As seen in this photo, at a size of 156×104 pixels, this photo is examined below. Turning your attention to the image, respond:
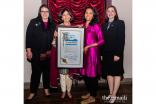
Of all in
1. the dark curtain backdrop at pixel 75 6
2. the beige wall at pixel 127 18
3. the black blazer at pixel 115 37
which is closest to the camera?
the black blazer at pixel 115 37

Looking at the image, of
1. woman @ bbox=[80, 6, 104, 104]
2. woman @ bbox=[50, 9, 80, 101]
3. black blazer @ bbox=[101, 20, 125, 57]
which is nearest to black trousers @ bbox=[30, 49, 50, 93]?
woman @ bbox=[50, 9, 80, 101]

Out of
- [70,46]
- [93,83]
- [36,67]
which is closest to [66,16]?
[70,46]

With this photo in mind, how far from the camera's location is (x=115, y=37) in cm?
192

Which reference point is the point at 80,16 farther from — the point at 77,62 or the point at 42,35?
the point at 77,62

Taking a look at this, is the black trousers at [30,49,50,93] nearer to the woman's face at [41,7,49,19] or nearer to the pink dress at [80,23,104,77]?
the woman's face at [41,7,49,19]

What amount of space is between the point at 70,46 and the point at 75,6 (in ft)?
4.29

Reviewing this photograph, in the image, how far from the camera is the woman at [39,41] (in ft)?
6.62

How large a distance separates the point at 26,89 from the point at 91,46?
2.12 meters

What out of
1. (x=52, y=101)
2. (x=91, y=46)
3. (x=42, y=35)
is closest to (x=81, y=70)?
(x=91, y=46)

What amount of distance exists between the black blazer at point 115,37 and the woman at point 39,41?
109 cm

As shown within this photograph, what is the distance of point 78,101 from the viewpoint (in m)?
2.11

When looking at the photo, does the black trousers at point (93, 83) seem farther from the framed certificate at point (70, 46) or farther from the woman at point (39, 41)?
the woman at point (39, 41)

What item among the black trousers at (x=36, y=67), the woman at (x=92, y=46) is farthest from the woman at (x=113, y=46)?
the black trousers at (x=36, y=67)

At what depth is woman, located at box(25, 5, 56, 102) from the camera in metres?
2.02
